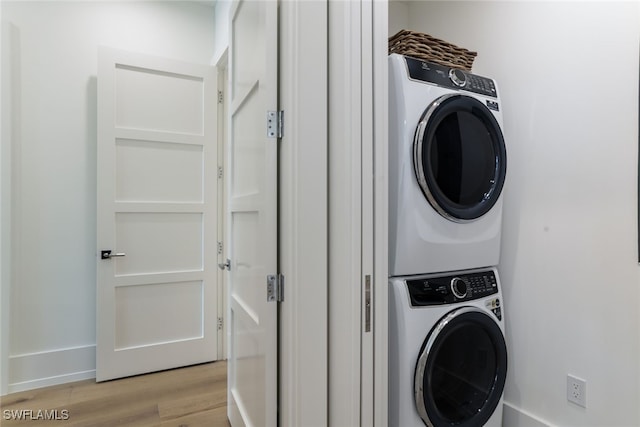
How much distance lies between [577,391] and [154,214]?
260cm

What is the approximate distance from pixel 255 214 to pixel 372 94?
61cm

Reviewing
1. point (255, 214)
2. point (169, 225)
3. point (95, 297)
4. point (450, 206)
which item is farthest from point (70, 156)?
point (450, 206)

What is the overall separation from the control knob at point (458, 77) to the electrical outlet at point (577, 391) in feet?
4.38

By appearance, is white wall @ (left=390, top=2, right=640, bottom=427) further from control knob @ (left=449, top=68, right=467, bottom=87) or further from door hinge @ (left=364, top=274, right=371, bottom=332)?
door hinge @ (left=364, top=274, right=371, bottom=332)

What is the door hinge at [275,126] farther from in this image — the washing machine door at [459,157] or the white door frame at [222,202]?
the white door frame at [222,202]

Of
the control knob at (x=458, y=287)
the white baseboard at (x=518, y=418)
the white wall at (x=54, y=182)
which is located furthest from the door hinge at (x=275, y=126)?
the white wall at (x=54, y=182)

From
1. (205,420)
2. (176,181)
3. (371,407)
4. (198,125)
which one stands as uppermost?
(198,125)

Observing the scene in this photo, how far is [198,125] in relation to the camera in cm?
270

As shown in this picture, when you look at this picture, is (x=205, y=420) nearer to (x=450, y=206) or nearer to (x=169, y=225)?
(x=169, y=225)

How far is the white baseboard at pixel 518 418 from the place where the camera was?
1647mm

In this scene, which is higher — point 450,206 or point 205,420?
point 450,206

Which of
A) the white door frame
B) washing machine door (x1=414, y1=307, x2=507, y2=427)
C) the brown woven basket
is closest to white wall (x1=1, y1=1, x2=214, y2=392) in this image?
the white door frame

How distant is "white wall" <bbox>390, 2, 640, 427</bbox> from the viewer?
1364 mm

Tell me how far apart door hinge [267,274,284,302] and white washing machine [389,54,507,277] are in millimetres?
415
